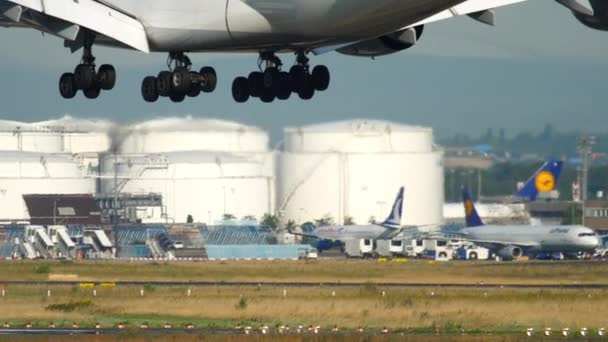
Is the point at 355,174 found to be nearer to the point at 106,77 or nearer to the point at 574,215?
the point at 574,215

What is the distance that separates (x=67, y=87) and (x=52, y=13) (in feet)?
14.6

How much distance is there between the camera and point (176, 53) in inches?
1922

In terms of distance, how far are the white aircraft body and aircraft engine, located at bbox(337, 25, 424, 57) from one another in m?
115

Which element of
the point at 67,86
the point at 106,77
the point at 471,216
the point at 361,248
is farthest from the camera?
the point at 471,216

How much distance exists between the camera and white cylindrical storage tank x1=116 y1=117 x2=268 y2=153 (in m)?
164

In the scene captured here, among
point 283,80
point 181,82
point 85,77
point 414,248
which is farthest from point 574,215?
point 181,82

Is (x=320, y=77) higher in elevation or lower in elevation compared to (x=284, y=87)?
higher

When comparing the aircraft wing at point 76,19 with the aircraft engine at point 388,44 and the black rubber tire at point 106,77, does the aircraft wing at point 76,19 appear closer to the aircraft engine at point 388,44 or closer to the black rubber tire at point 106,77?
the black rubber tire at point 106,77

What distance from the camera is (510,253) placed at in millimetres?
146375

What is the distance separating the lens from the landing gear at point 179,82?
48406 mm

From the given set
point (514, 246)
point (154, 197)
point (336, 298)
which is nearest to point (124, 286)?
point (336, 298)

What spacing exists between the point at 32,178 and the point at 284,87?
124 m

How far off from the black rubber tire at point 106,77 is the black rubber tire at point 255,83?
4519 mm

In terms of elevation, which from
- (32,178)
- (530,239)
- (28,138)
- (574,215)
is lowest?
(530,239)
